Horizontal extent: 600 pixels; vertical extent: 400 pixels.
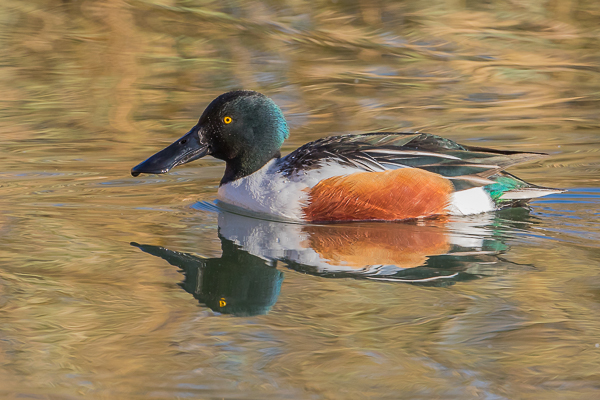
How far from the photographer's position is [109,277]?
494cm

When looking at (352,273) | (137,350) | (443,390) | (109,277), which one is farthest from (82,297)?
(443,390)

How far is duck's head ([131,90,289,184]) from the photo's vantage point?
6359 mm

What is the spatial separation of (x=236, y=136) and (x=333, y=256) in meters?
1.58

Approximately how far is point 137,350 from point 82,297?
2.80ft

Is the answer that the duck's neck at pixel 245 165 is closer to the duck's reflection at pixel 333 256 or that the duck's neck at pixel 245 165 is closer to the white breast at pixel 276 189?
the white breast at pixel 276 189

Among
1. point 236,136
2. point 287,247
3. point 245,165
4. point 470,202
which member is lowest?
point 287,247

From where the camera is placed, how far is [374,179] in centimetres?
592

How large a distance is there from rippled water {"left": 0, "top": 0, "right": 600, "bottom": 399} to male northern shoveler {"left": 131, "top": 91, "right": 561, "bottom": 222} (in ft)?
0.48

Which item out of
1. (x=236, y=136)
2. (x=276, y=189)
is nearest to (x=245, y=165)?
(x=236, y=136)

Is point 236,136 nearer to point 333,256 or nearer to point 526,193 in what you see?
point 333,256

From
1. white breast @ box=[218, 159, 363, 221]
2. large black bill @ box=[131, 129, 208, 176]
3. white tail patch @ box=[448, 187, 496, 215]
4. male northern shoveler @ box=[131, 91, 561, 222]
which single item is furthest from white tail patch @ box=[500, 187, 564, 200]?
large black bill @ box=[131, 129, 208, 176]

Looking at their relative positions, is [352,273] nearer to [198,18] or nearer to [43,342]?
[43,342]

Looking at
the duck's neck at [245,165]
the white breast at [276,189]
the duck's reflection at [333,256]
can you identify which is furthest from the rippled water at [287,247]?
the duck's neck at [245,165]

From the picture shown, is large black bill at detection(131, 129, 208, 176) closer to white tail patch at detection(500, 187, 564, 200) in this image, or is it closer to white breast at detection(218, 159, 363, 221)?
white breast at detection(218, 159, 363, 221)
